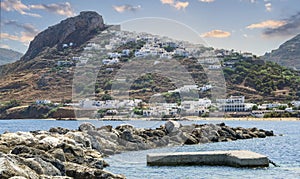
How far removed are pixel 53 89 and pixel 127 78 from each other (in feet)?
139

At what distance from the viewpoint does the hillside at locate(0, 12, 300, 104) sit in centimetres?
12750

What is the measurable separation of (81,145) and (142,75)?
105142 millimetres

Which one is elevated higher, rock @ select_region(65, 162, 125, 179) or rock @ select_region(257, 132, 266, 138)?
rock @ select_region(65, 162, 125, 179)

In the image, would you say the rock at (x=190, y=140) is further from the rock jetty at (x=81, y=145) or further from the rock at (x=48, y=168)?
the rock at (x=48, y=168)

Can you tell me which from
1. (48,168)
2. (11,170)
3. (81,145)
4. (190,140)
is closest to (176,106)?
(190,140)

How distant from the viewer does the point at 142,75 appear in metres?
132

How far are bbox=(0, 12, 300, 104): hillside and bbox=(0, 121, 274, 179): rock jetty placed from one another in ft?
225

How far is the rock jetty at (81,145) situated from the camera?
48.0ft

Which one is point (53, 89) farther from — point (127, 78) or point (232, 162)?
point (232, 162)

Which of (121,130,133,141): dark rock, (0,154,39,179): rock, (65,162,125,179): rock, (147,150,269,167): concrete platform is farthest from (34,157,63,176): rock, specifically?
(121,130,133,141): dark rock

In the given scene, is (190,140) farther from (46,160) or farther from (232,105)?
(232,105)

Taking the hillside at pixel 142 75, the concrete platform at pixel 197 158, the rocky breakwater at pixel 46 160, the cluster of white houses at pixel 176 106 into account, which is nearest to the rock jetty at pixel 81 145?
the rocky breakwater at pixel 46 160

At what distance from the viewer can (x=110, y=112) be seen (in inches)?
4466

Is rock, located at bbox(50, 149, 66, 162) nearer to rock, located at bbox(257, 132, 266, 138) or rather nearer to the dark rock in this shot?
the dark rock
